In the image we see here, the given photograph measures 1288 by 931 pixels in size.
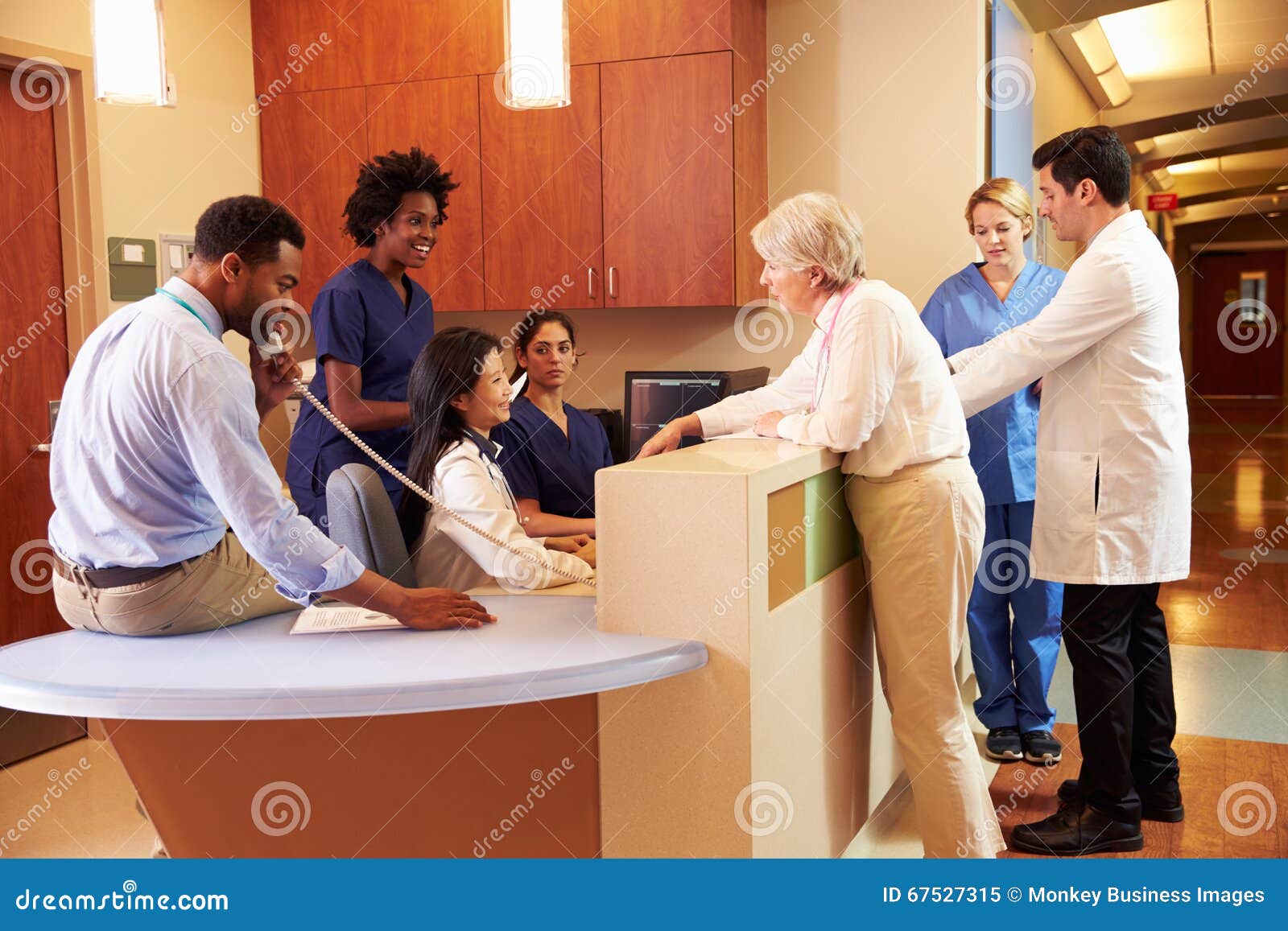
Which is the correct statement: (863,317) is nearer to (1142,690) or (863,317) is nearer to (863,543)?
(863,543)

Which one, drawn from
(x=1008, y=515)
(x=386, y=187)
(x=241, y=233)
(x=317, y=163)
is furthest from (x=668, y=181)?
(x=241, y=233)

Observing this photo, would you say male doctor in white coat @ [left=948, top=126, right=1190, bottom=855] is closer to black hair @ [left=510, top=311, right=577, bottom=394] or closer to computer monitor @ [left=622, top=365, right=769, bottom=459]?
black hair @ [left=510, top=311, right=577, bottom=394]

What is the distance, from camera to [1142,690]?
112 inches

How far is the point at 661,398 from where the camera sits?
4.03m

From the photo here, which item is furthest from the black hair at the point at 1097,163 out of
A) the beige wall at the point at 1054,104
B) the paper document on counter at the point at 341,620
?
the beige wall at the point at 1054,104

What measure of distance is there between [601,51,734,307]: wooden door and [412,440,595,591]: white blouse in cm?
180

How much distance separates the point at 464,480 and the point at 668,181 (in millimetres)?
2035

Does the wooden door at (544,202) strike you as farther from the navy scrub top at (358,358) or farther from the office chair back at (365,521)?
the office chair back at (365,521)

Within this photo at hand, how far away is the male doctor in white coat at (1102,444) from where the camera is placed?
8.62 feet

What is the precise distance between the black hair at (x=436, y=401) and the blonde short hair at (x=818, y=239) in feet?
2.30

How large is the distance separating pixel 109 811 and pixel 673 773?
2.04m

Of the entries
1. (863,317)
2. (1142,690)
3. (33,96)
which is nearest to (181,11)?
(33,96)

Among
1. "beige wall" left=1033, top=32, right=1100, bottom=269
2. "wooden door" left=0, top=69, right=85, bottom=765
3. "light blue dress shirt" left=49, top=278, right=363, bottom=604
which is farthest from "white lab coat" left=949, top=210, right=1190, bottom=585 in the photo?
"wooden door" left=0, top=69, right=85, bottom=765

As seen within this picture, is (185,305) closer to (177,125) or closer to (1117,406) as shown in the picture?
(1117,406)
